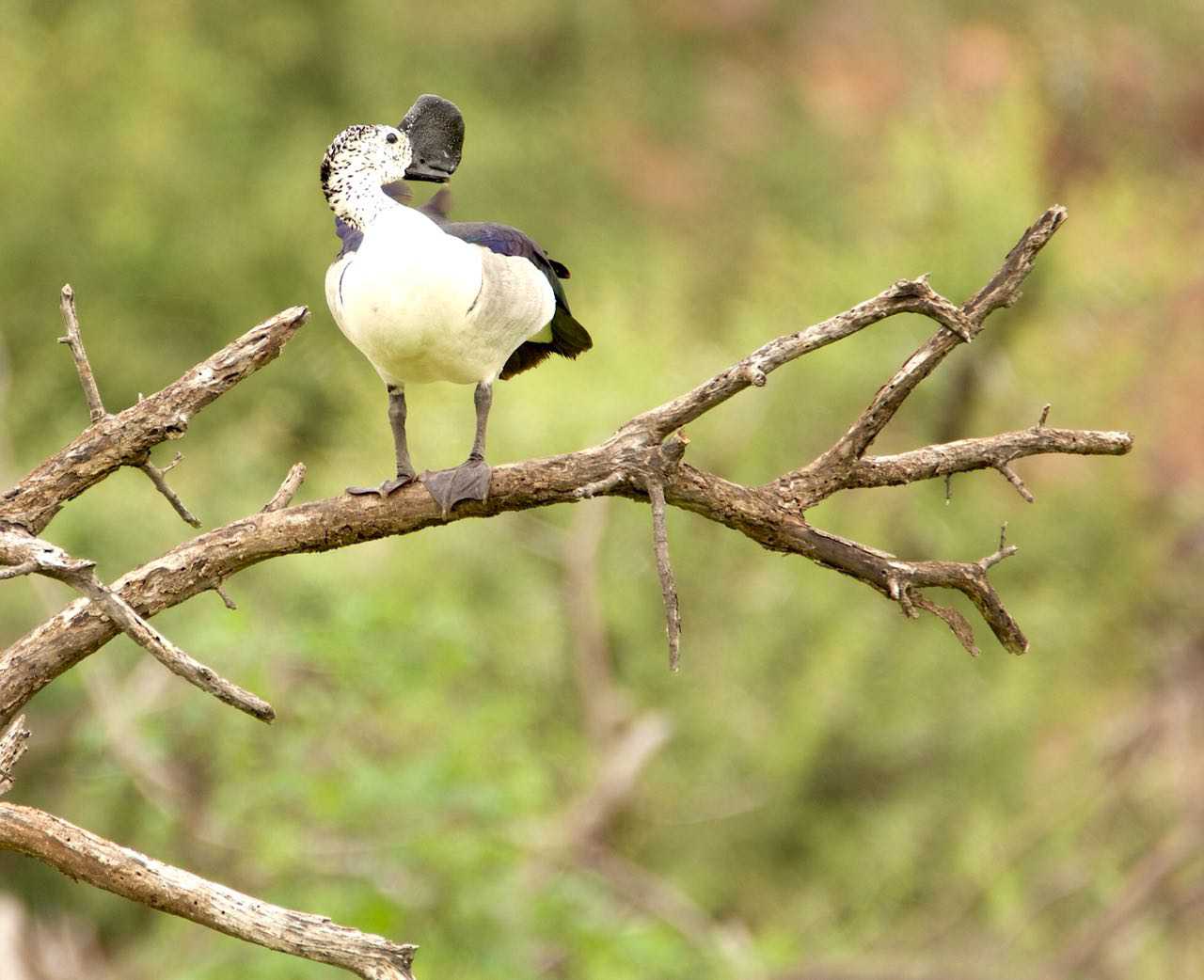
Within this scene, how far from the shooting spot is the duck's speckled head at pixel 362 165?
2.48m

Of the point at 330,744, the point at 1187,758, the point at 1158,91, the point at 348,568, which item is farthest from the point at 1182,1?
the point at 330,744

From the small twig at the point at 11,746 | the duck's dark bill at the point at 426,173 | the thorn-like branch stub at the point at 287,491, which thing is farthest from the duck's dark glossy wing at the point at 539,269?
the small twig at the point at 11,746

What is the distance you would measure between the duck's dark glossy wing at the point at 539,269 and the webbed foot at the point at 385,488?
1.03ft

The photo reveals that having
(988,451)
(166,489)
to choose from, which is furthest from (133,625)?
(988,451)

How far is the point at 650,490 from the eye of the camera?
2631 mm

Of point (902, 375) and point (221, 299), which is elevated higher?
point (221, 299)

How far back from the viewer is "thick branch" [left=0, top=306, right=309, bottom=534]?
2648mm

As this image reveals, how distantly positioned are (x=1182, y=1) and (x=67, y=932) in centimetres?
1997

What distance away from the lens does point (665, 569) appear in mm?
2516

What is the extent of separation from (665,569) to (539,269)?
579 millimetres

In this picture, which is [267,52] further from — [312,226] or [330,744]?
[330,744]

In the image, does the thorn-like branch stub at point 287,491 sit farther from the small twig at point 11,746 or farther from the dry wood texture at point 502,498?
the small twig at point 11,746

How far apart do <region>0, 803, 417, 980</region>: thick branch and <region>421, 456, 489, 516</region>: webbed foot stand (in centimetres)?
67

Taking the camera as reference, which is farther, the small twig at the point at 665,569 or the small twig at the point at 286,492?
the small twig at the point at 286,492
